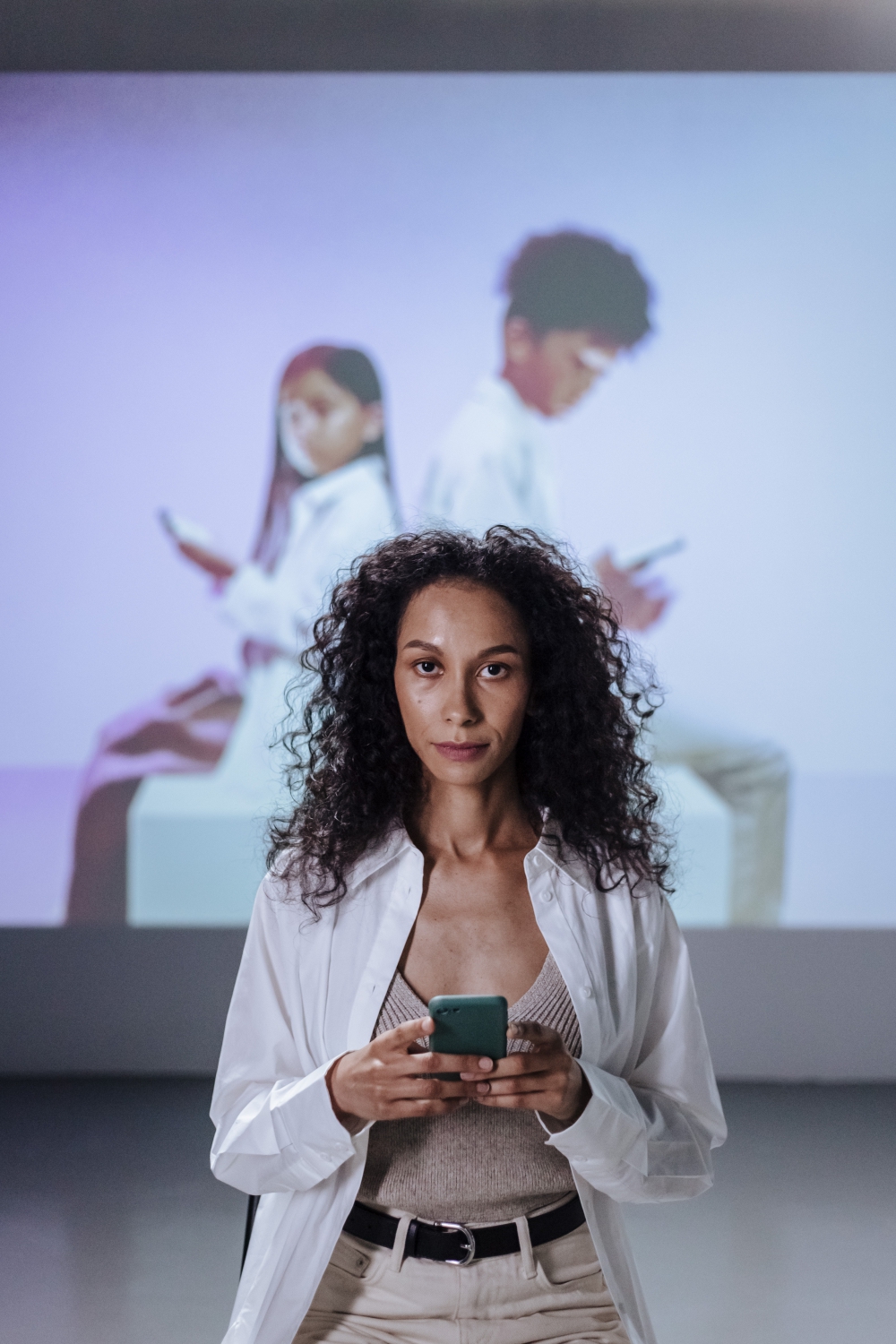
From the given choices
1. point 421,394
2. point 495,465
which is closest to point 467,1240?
point 495,465

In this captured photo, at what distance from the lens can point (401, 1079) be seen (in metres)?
1.19

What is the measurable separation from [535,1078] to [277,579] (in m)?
3.00

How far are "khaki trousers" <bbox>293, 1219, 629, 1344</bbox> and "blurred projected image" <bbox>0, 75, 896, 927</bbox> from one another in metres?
2.73

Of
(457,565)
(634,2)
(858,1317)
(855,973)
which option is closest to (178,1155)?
(858,1317)

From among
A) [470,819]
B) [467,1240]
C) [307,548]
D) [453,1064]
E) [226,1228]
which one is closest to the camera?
[453,1064]

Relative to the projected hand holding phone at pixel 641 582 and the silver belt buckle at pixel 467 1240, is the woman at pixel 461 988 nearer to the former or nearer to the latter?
the silver belt buckle at pixel 467 1240

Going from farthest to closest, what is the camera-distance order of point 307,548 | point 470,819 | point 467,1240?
point 307,548, point 470,819, point 467,1240

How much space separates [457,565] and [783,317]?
3009mm

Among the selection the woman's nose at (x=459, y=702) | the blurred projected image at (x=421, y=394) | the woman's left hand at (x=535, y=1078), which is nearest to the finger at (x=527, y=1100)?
the woman's left hand at (x=535, y=1078)

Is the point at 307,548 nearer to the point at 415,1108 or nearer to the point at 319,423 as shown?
the point at 319,423

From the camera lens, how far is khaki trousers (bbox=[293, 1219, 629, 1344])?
4.17ft

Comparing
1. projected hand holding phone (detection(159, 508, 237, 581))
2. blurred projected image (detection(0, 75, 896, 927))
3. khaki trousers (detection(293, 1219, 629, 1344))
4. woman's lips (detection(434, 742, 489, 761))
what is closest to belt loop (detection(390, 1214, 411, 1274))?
khaki trousers (detection(293, 1219, 629, 1344))

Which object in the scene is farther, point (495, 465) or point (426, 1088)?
point (495, 465)

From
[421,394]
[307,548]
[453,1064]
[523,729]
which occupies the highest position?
[421,394]
